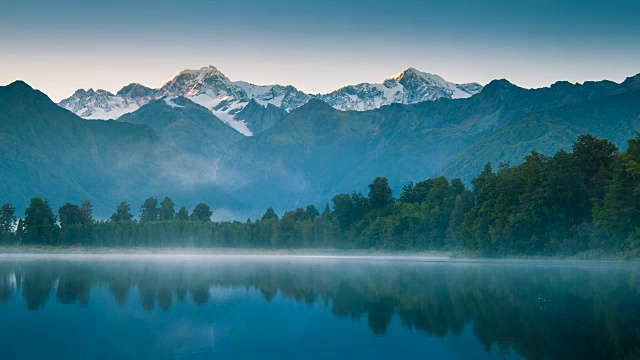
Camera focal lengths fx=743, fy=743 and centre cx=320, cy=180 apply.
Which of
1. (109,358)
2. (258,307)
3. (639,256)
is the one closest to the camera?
(109,358)

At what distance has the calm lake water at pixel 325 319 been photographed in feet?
126

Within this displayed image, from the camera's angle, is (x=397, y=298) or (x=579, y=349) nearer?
(x=579, y=349)

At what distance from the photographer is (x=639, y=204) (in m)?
109

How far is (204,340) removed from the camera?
1641 inches

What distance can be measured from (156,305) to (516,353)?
30814 mm

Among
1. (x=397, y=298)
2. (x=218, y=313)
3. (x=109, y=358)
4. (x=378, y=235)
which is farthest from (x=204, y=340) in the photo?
(x=378, y=235)

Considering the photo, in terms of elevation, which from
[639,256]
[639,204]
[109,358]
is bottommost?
[109,358]

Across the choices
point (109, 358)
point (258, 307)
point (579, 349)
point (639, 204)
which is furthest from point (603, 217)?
point (109, 358)

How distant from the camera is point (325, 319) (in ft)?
167

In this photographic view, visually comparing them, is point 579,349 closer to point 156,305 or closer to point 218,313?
point 218,313

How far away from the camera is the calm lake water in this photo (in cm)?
3847

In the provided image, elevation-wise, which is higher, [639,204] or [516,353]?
[639,204]

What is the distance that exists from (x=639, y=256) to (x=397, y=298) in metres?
60.6

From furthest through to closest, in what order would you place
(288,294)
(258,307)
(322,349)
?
(288,294)
(258,307)
(322,349)
